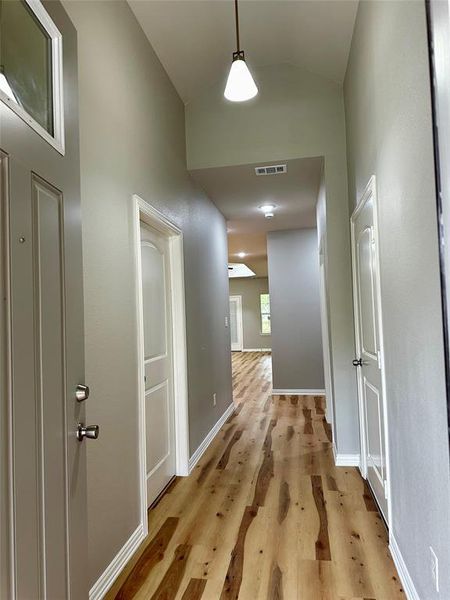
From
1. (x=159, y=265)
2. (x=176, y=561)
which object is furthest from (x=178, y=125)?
(x=176, y=561)

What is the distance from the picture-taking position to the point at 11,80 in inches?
41.4

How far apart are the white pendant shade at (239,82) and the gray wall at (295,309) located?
4.04 metres

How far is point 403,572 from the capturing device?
181 centimetres

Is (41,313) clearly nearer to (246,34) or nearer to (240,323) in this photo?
(246,34)

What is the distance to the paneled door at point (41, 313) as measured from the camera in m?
0.90

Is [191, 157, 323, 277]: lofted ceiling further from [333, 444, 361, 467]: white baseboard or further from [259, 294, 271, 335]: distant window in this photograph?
[259, 294, 271, 335]: distant window

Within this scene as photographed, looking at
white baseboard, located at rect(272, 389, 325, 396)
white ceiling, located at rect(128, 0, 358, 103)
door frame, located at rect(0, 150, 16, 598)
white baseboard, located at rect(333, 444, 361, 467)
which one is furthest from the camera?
white baseboard, located at rect(272, 389, 325, 396)

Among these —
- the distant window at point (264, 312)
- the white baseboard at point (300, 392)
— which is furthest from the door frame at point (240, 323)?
the white baseboard at point (300, 392)

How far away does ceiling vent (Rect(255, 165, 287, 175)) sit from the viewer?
11.7 feet

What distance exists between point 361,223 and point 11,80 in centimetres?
228

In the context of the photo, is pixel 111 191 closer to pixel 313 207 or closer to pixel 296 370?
pixel 313 207

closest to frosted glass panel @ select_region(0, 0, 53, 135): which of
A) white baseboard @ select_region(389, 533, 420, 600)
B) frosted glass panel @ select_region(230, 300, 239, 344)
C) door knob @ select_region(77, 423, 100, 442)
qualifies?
door knob @ select_region(77, 423, 100, 442)

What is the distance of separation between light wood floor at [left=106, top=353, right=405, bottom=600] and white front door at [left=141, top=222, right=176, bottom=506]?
22 centimetres

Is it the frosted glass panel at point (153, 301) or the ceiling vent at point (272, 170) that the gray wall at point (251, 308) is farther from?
the frosted glass panel at point (153, 301)
